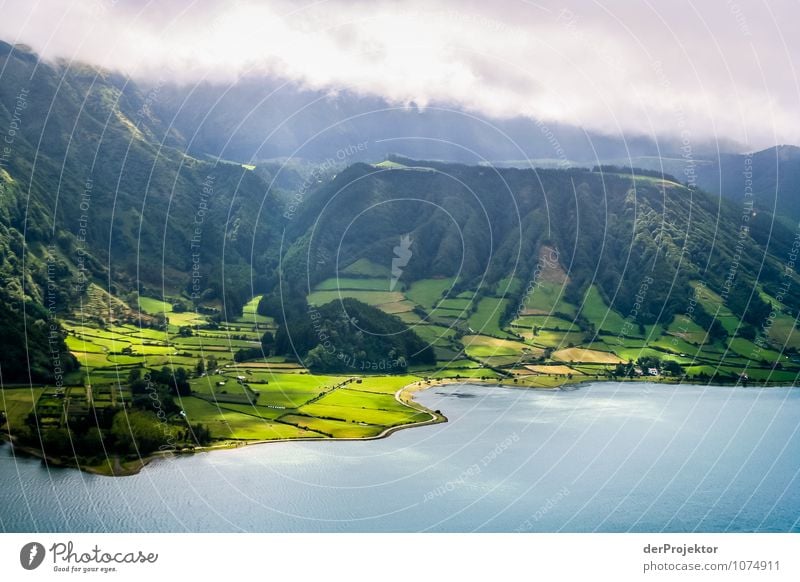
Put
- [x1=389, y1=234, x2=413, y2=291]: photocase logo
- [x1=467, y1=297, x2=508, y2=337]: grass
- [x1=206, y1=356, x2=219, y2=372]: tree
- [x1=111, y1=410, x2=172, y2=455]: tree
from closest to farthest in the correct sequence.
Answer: [x1=111, y1=410, x2=172, y2=455]: tree
[x1=206, y1=356, x2=219, y2=372]: tree
[x1=467, y1=297, x2=508, y2=337]: grass
[x1=389, y1=234, x2=413, y2=291]: photocase logo

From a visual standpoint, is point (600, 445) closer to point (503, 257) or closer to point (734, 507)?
point (734, 507)

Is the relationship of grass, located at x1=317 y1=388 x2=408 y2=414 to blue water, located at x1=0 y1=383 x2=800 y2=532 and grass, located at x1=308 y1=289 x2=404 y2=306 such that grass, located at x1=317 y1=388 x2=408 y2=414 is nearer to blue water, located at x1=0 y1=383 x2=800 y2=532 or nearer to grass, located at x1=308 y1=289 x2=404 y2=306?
blue water, located at x1=0 y1=383 x2=800 y2=532

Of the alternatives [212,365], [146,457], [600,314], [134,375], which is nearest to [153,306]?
[212,365]

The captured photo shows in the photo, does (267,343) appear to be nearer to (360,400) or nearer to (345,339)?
(345,339)

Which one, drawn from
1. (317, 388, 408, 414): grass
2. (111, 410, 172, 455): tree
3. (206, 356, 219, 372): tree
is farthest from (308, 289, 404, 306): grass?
(111, 410, 172, 455): tree

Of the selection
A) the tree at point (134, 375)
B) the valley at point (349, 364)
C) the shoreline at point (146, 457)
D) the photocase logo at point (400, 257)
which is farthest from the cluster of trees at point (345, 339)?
the photocase logo at point (400, 257)

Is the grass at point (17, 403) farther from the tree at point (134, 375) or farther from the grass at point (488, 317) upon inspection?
the grass at point (488, 317)
